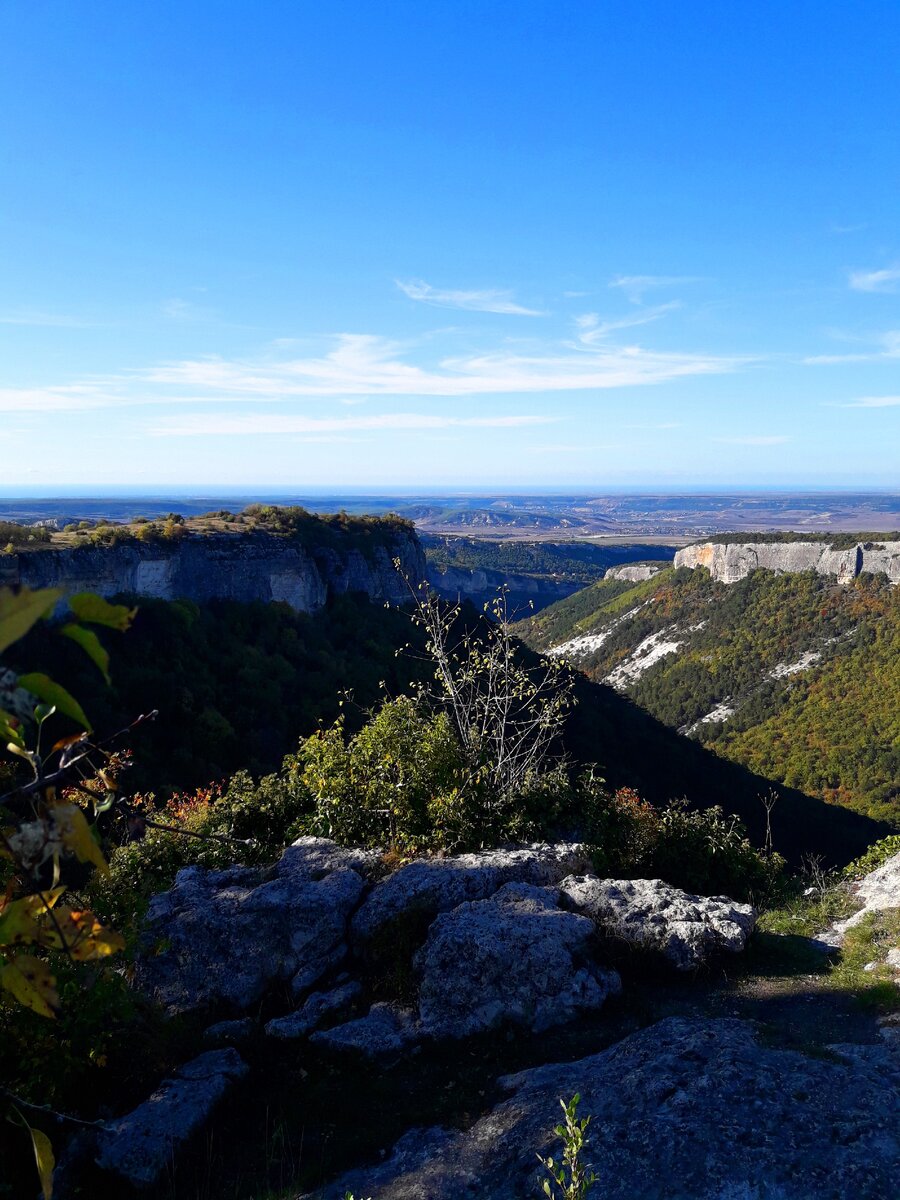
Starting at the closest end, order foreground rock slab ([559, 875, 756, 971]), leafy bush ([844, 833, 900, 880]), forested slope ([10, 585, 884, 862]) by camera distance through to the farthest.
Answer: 1. foreground rock slab ([559, 875, 756, 971])
2. leafy bush ([844, 833, 900, 880])
3. forested slope ([10, 585, 884, 862])

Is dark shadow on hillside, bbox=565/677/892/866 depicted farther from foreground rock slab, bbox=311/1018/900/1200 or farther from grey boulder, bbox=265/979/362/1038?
foreground rock slab, bbox=311/1018/900/1200

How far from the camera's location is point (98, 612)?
1.84 m

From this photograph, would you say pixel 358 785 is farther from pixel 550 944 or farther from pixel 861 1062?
pixel 861 1062

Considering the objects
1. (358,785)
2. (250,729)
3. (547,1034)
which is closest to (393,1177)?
(547,1034)

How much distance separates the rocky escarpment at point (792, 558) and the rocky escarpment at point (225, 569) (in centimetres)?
5993

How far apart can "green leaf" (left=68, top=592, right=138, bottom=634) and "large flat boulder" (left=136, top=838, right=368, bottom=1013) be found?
6810 millimetres

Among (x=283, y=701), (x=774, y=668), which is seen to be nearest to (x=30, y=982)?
(x=283, y=701)

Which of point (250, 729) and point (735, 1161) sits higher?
point (735, 1161)

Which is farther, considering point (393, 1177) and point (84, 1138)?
point (84, 1138)

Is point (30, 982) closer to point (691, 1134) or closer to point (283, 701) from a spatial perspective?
point (691, 1134)

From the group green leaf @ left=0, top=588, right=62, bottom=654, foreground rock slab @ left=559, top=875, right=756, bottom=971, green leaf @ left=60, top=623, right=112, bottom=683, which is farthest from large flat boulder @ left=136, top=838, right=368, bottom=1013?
green leaf @ left=0, top=588, right=62, bottom=654

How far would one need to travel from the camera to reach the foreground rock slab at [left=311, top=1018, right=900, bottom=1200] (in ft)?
14.3

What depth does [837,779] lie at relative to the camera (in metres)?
54.6

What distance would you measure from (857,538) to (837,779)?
44.4 m
